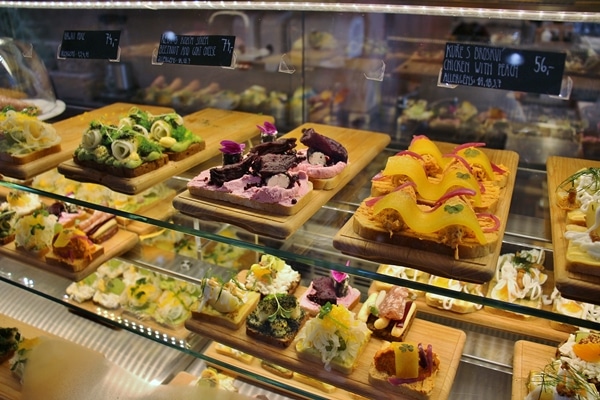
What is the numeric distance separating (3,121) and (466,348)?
2002mm

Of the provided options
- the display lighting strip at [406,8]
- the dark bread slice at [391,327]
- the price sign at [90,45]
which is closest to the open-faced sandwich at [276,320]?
the dark bread slice at [391,327]

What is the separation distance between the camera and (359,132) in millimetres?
2365

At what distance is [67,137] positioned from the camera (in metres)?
2.41

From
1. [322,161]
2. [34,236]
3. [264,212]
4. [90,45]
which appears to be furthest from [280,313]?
[90,45]

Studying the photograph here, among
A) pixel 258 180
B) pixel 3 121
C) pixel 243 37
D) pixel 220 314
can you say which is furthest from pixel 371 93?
pixel 3 121

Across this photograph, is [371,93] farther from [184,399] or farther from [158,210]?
[184,399]

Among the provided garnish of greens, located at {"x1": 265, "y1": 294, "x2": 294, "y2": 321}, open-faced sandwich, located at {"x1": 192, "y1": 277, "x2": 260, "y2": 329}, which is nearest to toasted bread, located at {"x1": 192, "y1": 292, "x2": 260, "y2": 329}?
open-faced sandwich, located at {"x1": 192, "y1": 277, "x2": 260, "y2": 329}

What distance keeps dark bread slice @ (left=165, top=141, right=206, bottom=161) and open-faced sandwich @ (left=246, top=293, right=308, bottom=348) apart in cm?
65

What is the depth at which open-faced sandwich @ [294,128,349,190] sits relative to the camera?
6.03 feet

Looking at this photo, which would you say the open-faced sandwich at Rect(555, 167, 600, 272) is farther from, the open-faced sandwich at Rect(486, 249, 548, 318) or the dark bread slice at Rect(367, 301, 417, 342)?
the dark bread slice at Rect(367, 301, 417, 342)

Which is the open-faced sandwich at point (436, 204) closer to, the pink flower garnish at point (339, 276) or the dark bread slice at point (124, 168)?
the pink flower garnish at point (339, 276)

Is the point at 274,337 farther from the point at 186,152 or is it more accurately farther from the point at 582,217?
the point at 582,217

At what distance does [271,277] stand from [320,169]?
567mm

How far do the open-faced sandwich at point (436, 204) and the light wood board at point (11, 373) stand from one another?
5.29ft
